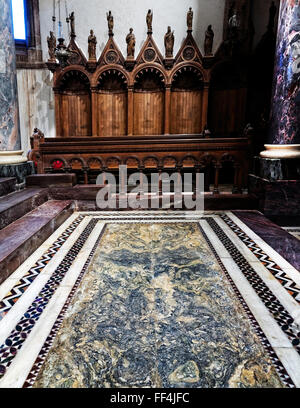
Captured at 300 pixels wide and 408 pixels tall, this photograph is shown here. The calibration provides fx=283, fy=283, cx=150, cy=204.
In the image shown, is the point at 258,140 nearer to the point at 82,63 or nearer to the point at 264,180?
the point at 264,180

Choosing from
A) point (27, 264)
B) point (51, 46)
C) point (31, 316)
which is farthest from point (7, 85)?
point (51, 46)

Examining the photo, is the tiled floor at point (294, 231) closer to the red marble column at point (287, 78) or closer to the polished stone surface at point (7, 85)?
the red marble column at point (287, 78)

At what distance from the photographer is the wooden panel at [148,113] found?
737 cm

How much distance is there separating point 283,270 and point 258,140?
184 inches

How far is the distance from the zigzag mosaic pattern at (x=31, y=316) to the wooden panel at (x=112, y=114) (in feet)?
17.9

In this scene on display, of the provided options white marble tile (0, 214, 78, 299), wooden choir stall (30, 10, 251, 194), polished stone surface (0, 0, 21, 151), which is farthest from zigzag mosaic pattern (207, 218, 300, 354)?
wooden choir stall (30, 10, 251, 194)

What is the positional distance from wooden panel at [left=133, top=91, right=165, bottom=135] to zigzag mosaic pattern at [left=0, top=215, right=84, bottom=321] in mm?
5038

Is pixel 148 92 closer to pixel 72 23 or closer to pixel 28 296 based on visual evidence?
pixel 72 23

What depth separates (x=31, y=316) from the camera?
1654 millimetres

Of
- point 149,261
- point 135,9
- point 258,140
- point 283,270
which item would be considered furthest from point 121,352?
point 135,9

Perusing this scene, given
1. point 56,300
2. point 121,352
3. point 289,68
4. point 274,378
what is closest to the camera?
point 274,378

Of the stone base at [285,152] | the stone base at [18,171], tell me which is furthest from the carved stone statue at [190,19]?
the stone base at [18,171]

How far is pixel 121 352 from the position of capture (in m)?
1.39

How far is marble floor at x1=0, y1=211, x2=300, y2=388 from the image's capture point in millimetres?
1265
